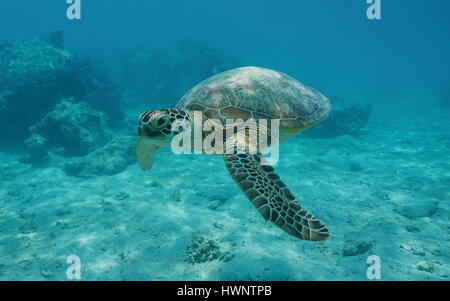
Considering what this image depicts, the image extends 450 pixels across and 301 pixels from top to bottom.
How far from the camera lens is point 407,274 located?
5.41 meters

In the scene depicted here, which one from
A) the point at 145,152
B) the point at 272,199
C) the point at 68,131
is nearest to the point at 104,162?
the point at 68,131

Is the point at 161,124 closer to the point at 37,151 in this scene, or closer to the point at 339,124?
the point at 37,151

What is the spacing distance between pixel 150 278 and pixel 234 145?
3.23 meters

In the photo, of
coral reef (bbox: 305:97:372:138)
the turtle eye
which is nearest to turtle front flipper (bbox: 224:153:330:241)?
the turtle eye

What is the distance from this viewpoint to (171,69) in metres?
31.1

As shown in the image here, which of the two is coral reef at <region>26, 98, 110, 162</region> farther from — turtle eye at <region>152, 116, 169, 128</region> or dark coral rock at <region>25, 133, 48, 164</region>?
turtle eye at <region>152, 116, 169, 128</region>

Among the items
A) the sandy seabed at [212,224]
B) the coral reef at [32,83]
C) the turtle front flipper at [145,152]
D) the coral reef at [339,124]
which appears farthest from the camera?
the coral reef at [339,124]

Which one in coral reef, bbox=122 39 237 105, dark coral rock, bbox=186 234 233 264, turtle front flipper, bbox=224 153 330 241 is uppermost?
coral reef, bbox=122 39 237 105

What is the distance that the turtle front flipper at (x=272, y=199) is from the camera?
3262 millimetres

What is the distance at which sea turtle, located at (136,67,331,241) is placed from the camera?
136 inches

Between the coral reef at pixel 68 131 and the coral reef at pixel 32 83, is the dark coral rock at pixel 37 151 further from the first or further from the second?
the coral reef at pixel 32 83

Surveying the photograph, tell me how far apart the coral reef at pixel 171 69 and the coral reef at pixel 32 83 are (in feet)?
31.6

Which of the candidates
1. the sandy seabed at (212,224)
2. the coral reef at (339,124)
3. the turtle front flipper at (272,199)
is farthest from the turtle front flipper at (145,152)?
the coral reef at (339,124)

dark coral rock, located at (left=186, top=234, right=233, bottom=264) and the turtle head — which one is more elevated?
the turtle head
